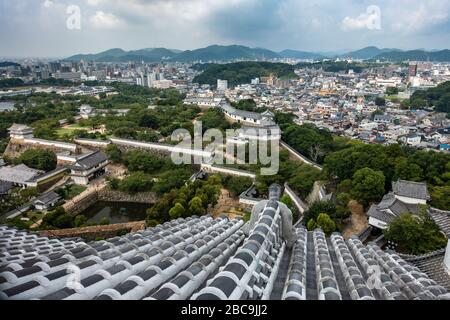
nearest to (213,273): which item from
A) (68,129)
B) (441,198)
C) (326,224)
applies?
(326,224)

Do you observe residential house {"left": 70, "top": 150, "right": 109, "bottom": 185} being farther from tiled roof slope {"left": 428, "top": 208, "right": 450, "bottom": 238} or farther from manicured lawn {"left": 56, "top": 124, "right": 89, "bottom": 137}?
tiled roof slope {"left": 428, "top": 208, "right": 450, "bottom": 238}

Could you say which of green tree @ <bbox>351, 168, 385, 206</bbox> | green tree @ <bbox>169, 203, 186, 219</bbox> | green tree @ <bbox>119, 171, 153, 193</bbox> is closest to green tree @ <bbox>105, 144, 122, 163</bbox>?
green tree @ <bbox>119, 171, 153, 193</bbox>

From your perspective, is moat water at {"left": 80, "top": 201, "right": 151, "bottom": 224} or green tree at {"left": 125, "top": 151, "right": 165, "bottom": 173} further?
green tree at {"left": 125, "top": 151, "right": 165, "bottom": 173}

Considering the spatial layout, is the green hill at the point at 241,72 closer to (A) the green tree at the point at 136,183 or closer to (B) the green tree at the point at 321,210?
(A) the green tree at the point at 136,183

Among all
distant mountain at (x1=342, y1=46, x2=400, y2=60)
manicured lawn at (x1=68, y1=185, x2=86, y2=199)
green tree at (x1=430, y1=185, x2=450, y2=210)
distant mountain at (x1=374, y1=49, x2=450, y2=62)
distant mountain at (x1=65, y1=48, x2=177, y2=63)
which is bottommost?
manicured lawn at (x1=68, y1=185, x2=86, y2=199)

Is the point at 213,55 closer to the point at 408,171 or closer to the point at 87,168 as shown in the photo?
the point at 87,168

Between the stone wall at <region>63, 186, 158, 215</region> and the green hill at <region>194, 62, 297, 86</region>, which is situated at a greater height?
the green hill at <region>194, 62, 297, 86</region>
